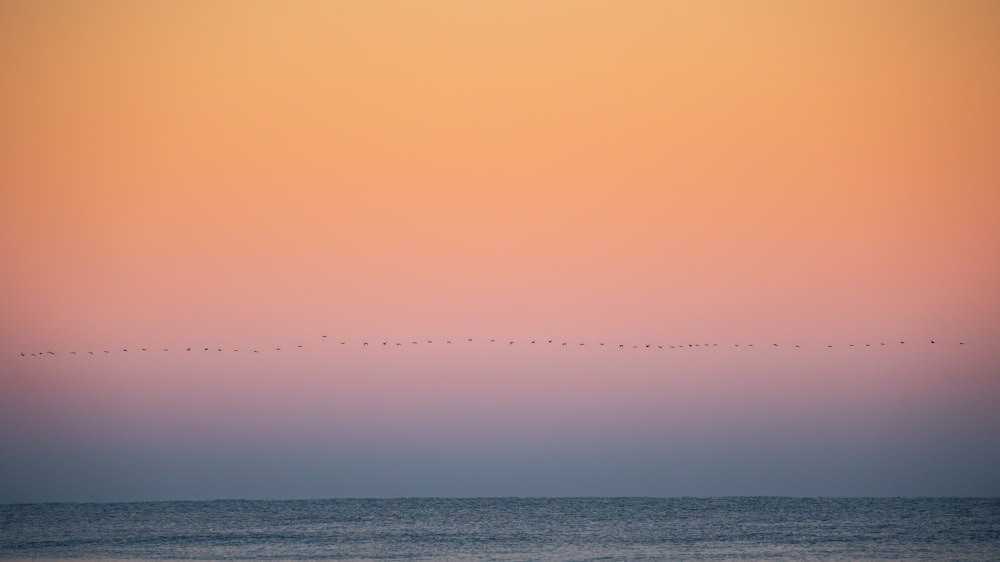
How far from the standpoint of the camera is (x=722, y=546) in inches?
2069

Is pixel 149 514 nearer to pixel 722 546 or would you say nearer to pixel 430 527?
pixel 430 527

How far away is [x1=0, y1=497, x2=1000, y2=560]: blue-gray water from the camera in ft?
161

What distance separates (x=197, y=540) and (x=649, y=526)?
2106 centimetres

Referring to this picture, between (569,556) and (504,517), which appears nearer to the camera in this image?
(569,556)

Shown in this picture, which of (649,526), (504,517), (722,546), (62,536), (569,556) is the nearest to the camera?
(569,556)

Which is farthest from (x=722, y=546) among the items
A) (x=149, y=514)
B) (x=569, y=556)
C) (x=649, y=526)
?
(x=149, y=514)

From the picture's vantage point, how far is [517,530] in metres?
62.4

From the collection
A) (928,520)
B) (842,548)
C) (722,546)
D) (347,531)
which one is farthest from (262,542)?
(928,520)

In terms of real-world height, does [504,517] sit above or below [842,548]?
above

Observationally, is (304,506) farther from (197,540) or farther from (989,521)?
(989,521)

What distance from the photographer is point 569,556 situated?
47969 mm

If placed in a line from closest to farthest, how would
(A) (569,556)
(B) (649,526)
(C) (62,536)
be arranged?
(A) (569,556) → (C) (62,536) → (B) (649,526)

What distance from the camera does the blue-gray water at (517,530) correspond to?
4894 cm

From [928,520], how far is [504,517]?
830 inches
